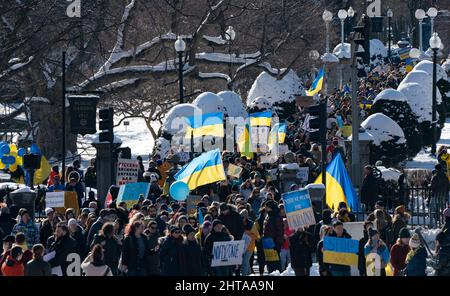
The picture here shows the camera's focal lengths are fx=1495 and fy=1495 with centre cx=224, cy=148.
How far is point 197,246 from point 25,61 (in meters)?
16.4

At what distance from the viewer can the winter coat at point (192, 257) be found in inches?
731

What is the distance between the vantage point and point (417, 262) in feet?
59.3

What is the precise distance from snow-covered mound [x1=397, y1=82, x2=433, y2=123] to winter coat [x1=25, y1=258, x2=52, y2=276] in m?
28.1

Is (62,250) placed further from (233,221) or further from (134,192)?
(134,192)

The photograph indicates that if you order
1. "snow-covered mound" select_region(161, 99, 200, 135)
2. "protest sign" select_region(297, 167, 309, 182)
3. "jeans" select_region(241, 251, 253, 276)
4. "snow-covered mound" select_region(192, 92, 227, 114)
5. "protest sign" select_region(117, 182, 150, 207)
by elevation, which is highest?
"snow-covered mound" select_region(192, 92, 227, 114)

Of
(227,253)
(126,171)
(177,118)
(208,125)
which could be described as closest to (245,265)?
(227,253)

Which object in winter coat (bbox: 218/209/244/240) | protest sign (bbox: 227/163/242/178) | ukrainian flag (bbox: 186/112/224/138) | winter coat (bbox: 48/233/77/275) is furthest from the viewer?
ukrainian flag (bbox: 186/112/224/138)

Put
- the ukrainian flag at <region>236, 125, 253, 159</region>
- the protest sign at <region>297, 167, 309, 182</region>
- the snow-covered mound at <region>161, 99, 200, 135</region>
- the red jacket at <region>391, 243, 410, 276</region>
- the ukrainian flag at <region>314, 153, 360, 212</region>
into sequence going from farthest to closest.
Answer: the snow-covered mound at <region>161, 99, 200, 135</region>, the ukrainian flag at <region>236, 125, 253, 159</region>, the protest sign at <region>297, 167, 309, 182</region>, the ukrainian flag at <region>314, 153, 360, 212</region>, the red jacket at <region>391, 243, 410, 276</region>

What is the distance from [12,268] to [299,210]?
5.11 meters

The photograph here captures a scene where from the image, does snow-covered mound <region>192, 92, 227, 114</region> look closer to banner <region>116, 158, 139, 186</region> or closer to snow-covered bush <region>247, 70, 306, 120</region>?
snow-covered bush <region>247, 70, 306, 120</region>

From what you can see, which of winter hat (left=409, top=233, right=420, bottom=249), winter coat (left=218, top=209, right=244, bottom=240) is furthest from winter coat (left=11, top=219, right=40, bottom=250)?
winter hat (left=409, top=233, right=420, bottom=249)

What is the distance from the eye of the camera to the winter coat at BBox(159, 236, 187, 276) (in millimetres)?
18562

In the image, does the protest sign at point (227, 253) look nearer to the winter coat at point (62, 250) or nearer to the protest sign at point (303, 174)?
the winter coat at point (62, 250)
